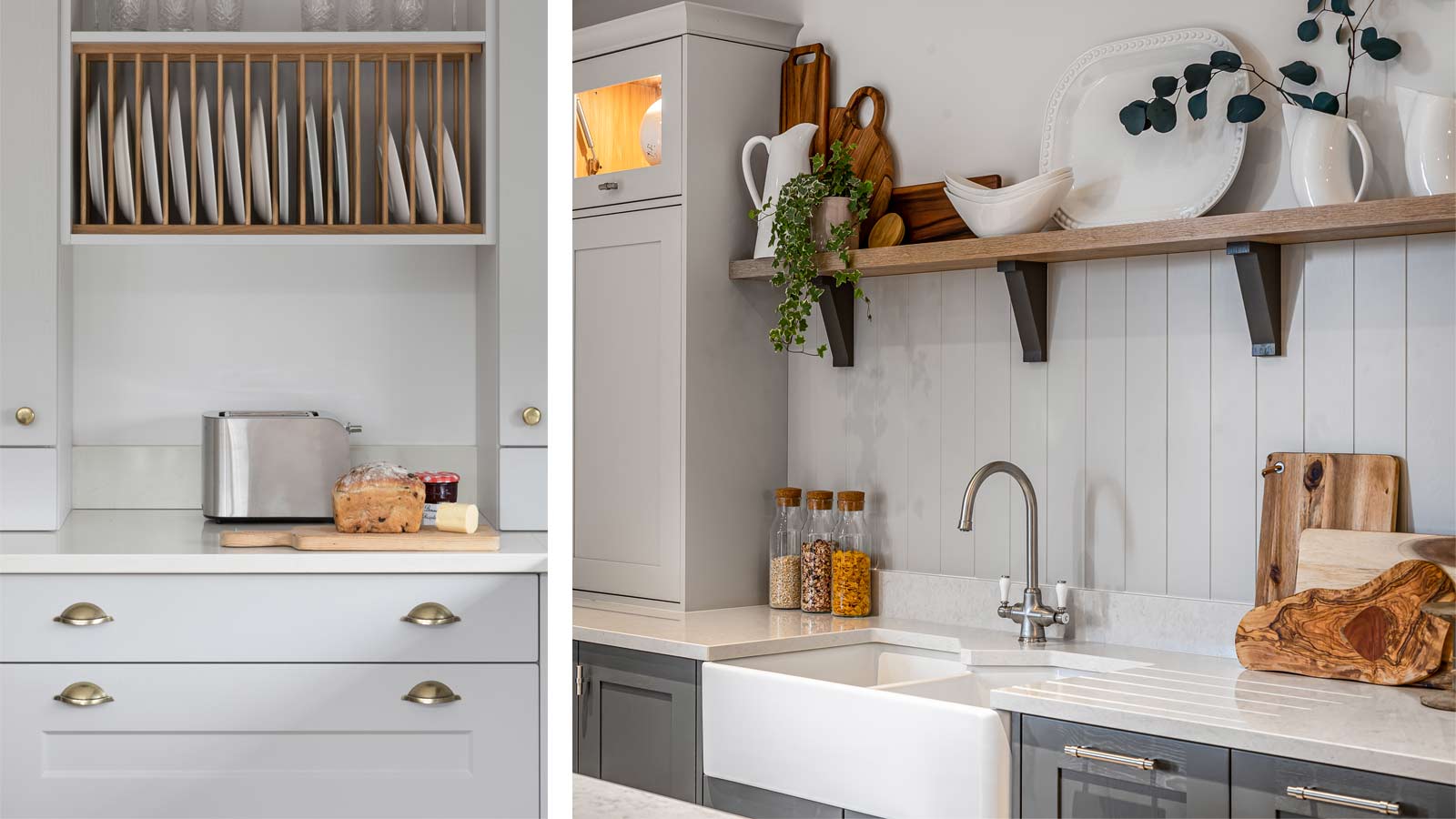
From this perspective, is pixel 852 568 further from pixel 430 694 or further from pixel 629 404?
pixel 430 694

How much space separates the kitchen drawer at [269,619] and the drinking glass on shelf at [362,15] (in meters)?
1.03

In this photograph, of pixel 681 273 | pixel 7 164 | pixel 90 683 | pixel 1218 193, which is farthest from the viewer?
pixel 681 273

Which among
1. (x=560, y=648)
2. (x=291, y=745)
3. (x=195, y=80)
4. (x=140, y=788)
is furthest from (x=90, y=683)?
(x=195, y=80)

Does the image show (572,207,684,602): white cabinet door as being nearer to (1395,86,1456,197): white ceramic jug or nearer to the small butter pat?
the small butter pat

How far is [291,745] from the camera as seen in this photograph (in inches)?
79.6

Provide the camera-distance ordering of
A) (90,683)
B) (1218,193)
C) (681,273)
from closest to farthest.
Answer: (90,683) < (1218,193) < (681,273)

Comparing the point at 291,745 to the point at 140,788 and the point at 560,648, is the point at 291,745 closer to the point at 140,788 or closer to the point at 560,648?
the point at 140,788

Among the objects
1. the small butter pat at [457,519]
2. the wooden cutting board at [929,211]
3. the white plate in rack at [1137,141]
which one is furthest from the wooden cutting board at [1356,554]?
the small butter pat at [457,519]

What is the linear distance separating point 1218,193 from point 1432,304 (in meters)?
0.44

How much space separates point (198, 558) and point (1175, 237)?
1.83 m

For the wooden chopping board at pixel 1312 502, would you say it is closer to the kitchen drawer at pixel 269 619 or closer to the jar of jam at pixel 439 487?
the kitchen drawer at pixel 269 619

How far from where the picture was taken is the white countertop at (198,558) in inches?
77.9

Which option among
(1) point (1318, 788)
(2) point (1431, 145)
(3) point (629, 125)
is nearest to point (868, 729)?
(1) point (1318, 788)

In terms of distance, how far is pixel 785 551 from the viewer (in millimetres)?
3303
